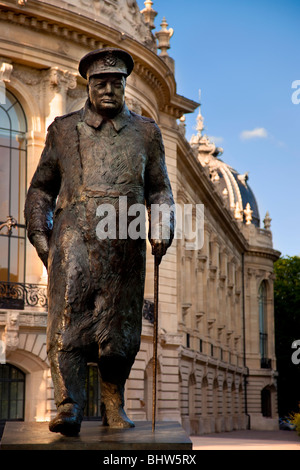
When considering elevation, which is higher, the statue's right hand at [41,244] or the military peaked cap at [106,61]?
the military peaked cap at [106,61]

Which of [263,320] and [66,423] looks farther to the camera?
[263,320]

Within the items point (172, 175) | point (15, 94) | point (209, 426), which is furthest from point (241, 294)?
point (15, 94)

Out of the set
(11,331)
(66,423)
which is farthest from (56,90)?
(66,423)

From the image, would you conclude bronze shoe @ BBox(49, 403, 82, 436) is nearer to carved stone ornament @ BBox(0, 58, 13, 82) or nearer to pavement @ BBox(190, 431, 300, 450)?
pavement @ BBox(190, 431, 300, 450)

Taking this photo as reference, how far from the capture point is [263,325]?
65688 millimetres

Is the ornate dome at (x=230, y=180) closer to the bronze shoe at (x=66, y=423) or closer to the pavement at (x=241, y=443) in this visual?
the pavement at (x=241, y=443)

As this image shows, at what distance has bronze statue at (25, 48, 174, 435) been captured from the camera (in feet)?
17.8

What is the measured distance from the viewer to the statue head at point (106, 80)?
228 inches

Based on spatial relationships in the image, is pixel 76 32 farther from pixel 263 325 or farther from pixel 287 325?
pixel 287 325

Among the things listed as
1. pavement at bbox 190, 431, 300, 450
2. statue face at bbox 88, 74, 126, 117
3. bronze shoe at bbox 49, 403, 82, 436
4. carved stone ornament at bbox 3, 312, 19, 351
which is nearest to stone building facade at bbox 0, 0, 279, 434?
carved stone ornament at bbox 3, 312, 19, 351

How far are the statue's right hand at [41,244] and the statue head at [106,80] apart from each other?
883 millimetres

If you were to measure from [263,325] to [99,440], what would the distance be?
2429 inches

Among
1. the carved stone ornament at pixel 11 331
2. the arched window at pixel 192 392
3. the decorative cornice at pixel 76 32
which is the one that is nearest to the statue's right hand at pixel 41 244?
the carved stone ornament at pixel 11 331
